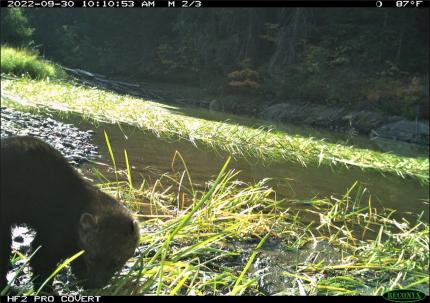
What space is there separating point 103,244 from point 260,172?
141 inches

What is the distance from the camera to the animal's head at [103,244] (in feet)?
7.84

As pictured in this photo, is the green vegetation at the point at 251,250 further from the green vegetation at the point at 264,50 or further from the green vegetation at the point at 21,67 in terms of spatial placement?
the green vegetation at the point at 264,50

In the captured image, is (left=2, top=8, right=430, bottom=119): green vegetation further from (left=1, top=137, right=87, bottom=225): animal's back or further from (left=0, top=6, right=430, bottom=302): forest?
(left=1, top=137, right=87, bottom=225): animal's back

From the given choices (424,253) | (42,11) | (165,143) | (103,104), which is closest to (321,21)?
(42,11)

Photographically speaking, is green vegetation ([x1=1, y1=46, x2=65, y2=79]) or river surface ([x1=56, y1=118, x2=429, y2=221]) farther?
green vegetation ([x1=1, y1=46, x2=65, y2=79])

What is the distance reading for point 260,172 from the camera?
582cm

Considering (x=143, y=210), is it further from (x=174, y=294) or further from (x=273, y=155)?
(x=273, y=155)

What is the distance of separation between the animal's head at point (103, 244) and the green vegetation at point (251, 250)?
0.09 metres

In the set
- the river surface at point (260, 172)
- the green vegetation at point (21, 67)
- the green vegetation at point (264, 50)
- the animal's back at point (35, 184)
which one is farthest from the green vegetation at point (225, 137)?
the green vegetation at point (264, 50)

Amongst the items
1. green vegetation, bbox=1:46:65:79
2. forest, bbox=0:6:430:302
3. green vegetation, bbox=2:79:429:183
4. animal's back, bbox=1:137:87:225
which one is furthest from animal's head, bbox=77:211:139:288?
green vegetation, bbox=1:46:65:79

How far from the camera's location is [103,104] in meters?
8.80

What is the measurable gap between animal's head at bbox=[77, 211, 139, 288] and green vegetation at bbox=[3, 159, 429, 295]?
0.29ft

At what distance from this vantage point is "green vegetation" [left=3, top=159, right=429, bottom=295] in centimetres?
251

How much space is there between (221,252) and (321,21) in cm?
2658
